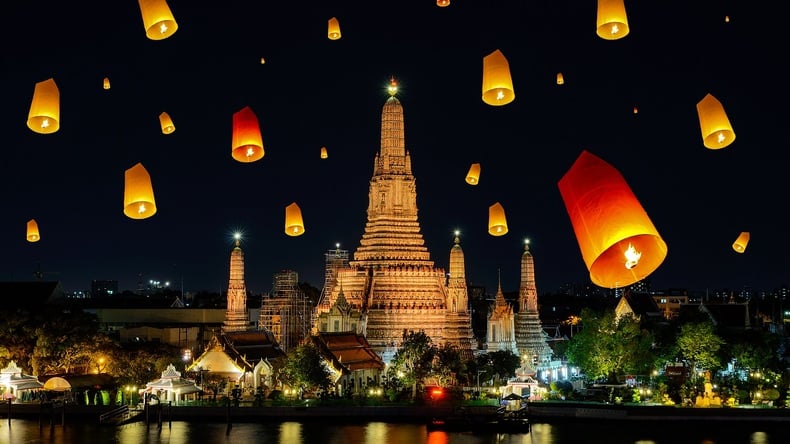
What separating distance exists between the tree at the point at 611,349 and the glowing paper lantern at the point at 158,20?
3262cm

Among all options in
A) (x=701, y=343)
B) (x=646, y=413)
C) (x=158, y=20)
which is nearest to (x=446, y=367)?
(x=646, y=413)

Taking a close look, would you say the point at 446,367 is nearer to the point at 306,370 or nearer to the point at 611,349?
the point at 306,370

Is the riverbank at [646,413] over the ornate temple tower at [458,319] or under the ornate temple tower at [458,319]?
under

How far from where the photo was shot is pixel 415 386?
151ft

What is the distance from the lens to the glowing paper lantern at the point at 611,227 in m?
11.3

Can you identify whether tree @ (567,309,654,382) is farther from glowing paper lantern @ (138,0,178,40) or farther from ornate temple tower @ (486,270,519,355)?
glowing paper lantern @ (138,0,178,40)

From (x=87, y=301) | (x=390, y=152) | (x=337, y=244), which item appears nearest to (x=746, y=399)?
(x=390, y=152)

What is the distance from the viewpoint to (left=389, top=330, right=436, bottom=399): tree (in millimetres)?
45281

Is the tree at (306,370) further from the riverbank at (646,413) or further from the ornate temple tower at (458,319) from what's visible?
the ornate temple tower at (458,319)

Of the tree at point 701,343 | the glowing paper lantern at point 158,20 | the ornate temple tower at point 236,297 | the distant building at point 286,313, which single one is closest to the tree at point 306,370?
the ornate temple tower at point 236,297

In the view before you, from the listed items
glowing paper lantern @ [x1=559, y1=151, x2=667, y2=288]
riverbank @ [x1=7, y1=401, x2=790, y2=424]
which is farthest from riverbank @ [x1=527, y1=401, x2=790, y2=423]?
glowing paper lantern @ [x1=559, y1=151, x2=667, y2=288]

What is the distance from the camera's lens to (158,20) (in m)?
16.6

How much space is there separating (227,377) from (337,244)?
19167 mm

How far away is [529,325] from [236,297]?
16.1 m
